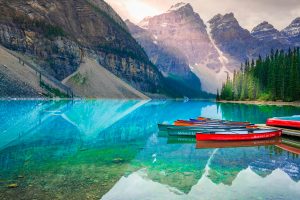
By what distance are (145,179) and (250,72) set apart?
5748 inches

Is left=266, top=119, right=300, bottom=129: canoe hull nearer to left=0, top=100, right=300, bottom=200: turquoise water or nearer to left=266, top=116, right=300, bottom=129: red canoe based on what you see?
left=266, top=116, right=300, bottom=129: red canoe

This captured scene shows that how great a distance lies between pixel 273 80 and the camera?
128875mm

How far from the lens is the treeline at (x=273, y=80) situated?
390 ft

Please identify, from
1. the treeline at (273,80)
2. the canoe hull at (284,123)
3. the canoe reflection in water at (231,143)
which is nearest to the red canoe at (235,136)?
the canoe reflection in water at (231,143)

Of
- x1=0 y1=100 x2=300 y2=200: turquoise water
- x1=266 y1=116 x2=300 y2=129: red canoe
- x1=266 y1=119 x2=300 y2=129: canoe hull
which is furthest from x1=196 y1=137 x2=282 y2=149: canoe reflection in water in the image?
x1=266 y1=116 x2=300 y2=129: red canoe

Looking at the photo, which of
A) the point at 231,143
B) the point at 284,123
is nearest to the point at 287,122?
the point at 284,123

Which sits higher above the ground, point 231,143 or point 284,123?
point 284,123

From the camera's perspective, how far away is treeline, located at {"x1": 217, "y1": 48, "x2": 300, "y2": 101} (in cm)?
11900

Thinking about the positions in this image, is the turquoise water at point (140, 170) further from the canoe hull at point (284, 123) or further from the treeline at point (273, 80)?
the treeline at point (273, 80)

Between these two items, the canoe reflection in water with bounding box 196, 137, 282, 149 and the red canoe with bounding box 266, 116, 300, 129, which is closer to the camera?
the canoe reflection in water with bounding box 196, 137, 282, 149

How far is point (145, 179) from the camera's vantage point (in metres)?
19.7

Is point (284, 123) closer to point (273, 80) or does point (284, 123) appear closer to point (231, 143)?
point (231, 143)

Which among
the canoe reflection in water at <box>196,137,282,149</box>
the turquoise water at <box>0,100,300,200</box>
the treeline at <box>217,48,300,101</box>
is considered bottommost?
the canoe reflection in water at <box>196,137,282,149</box>

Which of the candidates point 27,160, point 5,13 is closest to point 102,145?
point 27,160
